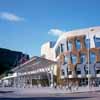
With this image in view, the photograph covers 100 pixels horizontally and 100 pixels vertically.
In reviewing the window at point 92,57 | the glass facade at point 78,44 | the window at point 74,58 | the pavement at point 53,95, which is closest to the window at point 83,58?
the window at point 74,58

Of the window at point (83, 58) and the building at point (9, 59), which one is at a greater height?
the building at point (9, 59)

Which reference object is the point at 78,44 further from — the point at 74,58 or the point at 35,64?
the point at 35,64

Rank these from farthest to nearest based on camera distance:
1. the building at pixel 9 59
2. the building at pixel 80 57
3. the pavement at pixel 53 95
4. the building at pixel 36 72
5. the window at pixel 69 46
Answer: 1. the building at pixel 9 59
2. the window at pixel 69 46
3. the building at pixel 80 57
4. the building at pixel 36 72
5. the pavement at pixel 53 95

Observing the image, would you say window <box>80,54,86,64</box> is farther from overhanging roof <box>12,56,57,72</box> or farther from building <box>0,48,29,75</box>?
building <box>0,48,29,75</box>

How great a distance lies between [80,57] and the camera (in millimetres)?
97250

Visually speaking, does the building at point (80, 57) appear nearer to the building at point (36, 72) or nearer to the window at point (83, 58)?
the window at point (83, 58)

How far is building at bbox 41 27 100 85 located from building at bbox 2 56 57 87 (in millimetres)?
4030

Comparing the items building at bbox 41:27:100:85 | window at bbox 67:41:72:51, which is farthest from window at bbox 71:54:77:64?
window at bbox 67:41:72:51

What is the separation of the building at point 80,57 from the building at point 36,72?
4.03 meters

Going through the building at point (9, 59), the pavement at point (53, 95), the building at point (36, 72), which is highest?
the building at point (9, 59)

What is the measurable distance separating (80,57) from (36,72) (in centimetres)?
1587

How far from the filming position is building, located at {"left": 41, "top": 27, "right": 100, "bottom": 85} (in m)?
94.3

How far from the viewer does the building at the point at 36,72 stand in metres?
92.6

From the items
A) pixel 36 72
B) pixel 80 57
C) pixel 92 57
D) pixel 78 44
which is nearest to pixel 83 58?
pixel 80 57
